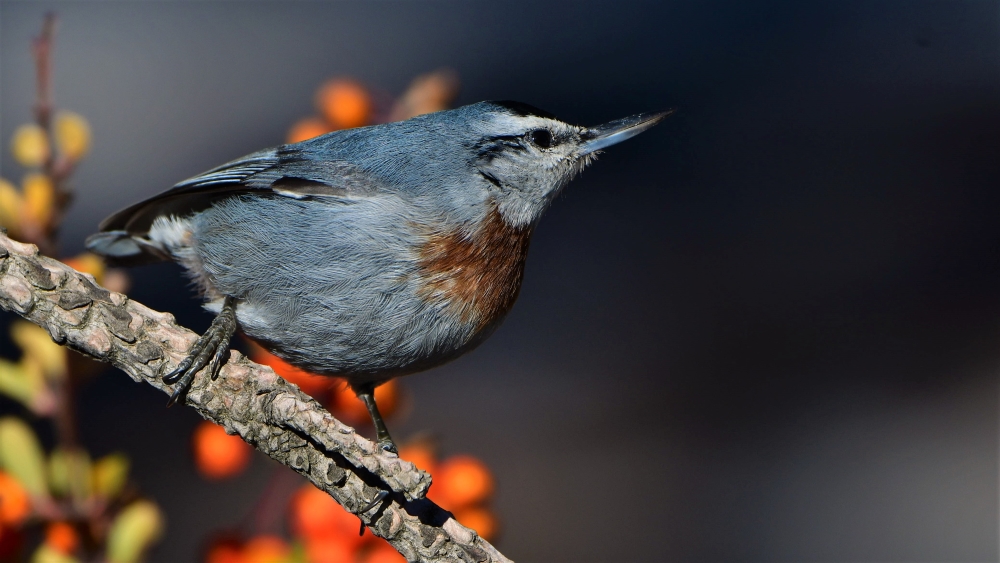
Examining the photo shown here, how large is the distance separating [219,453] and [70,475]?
0.26 metres

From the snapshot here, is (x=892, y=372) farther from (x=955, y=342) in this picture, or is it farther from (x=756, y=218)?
(x=756, y=218)

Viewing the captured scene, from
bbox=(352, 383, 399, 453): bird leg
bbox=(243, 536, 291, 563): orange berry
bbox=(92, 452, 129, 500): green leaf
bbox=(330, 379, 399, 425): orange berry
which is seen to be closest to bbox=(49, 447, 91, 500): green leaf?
bbox=(92, 452, 129, 500): green leaf

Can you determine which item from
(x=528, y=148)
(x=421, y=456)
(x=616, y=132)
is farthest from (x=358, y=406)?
→ (x=616, y=132)

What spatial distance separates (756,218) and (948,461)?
6.82 feet

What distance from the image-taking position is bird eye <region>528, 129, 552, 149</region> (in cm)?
239

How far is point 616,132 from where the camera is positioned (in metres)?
2.44

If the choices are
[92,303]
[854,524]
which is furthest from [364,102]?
[854,524]

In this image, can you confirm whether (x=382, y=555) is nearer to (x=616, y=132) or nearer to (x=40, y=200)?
(x=40, y=200)

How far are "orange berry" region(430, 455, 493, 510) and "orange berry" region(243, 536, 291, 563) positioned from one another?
1.07ft

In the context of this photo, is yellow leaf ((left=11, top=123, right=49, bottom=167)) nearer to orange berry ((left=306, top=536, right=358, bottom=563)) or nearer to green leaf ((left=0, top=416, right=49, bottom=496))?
green leaf ((left=0, top=416, right=49, bottom=496))

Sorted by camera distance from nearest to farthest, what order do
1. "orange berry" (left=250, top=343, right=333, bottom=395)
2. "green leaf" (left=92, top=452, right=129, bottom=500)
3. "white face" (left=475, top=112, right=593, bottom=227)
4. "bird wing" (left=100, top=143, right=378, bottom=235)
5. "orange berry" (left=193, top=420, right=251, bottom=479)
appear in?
"green leaf" (left=92, top=452, right=129, bottom=500) < "orange berry" (left=193, top=420, right=251, bottom=479) < "orange berry" (left=250, top=343, right=333, bottom=395) < "bird wing" (left=100, top=143, right=378, bottom=235) < "white face" (left=475, top=112, right=593, bottom=227)

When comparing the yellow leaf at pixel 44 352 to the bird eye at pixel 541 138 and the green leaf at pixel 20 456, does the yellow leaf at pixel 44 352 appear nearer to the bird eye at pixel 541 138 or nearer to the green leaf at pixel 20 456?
the green leaf at pixel 20 456

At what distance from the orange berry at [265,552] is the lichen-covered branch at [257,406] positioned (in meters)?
0.15

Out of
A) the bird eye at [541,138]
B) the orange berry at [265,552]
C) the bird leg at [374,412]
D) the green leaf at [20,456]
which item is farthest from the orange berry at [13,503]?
the bird eye at [541,138]
